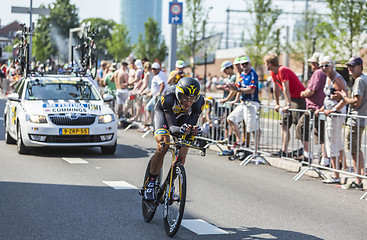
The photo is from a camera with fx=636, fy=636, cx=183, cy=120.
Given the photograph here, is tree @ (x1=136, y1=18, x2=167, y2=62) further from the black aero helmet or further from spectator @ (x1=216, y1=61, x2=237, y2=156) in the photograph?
the black aero helmet

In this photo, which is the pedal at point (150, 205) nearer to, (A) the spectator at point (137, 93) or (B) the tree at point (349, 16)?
(A) the spectator at point (137, 93)

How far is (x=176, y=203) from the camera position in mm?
6105

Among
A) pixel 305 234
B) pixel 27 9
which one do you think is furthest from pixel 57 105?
pixel 27 9

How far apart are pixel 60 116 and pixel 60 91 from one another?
3.95 feet

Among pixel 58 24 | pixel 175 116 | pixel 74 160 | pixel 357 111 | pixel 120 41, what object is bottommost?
pixel 74 160

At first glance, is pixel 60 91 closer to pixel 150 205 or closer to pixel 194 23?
pixel 150 205

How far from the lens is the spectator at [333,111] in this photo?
405 inches

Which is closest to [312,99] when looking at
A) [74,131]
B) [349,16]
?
[74,131]

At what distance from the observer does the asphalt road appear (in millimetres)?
6441

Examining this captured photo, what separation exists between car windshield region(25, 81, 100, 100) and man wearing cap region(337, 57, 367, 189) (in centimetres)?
549

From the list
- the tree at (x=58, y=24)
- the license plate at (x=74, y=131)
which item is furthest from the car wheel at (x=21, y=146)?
the tree at (x=58, y=24)

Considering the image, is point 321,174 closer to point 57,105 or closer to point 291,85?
point 291,85

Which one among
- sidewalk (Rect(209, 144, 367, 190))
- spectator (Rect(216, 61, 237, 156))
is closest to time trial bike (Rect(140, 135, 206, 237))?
sidewalk (Rect(209, 144, 367, 190))

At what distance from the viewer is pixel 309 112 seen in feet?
36.7
